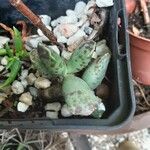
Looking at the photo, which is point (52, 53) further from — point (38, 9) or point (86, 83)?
point (38, 9)

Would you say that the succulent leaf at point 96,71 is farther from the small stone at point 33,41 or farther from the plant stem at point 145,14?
the plant stem at point 145,14

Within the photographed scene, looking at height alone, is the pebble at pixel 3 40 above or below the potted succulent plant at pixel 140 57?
above

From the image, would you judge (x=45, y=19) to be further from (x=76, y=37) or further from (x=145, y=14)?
(x=145, y=14)

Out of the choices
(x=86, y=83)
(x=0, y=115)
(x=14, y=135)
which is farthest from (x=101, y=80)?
(x=14, y=135)

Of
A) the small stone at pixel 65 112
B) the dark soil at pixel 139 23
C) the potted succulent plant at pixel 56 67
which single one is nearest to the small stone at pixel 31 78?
the potted succulent plant at pixel 56 67

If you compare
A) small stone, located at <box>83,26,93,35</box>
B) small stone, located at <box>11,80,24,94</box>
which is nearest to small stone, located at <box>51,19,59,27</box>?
small stone, located at <box>83,26,93,35</box>

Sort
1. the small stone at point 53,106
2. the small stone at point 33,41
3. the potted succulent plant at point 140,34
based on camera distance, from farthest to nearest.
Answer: the potted succulent plant at point 140,34 → the small stone at point 33,41 → the small stone at point 53,106
